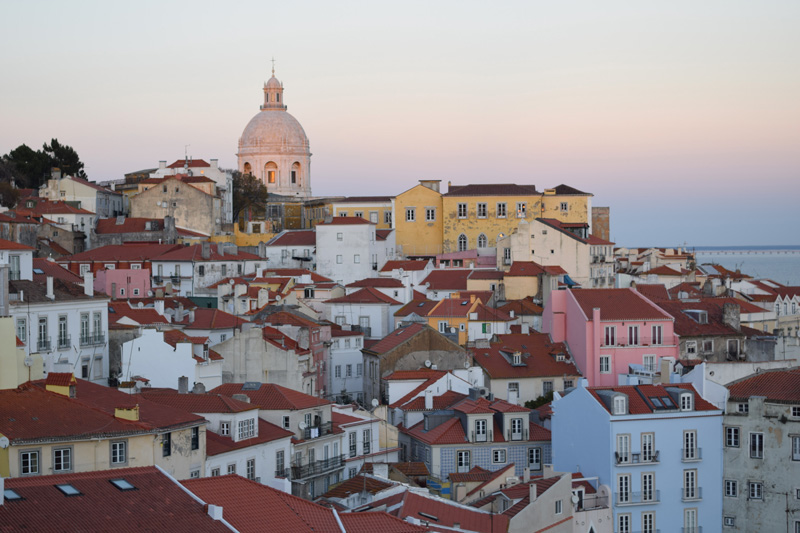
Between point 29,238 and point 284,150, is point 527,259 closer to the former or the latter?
point 29,238

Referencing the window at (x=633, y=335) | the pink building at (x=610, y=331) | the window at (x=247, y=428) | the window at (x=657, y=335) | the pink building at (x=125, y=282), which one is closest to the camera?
the window at (x=247, y=428)

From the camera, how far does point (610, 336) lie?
Answer: 2122 inches

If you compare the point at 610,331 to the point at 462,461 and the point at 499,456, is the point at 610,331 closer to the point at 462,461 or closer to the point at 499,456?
the point at 499,456

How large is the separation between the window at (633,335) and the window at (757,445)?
15516mm

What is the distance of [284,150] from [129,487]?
91.6 meters

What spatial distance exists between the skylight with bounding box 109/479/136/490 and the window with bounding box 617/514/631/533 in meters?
18.9

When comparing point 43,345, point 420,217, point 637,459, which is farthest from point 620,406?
point 420,217

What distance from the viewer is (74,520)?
67.4ft

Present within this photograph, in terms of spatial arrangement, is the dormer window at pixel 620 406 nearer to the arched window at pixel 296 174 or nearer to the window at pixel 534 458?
the window at pixel 534 458

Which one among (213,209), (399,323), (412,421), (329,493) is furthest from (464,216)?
(329,493)

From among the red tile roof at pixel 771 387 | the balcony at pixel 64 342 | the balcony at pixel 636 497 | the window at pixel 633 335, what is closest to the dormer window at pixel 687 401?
the red tile roof at pixel 771 387

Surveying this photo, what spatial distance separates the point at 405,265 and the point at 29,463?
5241 cm

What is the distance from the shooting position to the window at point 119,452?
1096 inches

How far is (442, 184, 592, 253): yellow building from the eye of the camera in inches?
3440
